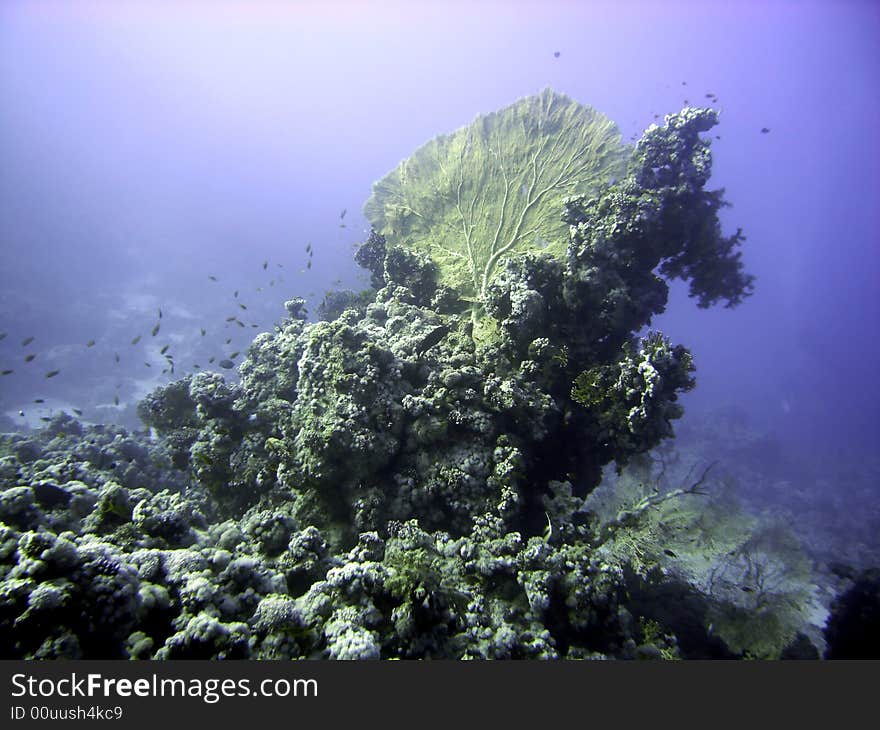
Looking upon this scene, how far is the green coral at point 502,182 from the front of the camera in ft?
31.1

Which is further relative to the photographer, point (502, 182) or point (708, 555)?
point (502, 182)

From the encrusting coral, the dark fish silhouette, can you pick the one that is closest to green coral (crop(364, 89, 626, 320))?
the encrusting coral

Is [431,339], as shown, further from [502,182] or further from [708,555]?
[708,555]

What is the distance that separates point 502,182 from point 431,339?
200 inches

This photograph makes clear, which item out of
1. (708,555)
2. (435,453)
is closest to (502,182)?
(435,453)

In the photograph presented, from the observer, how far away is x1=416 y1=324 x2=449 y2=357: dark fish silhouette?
24.4ft

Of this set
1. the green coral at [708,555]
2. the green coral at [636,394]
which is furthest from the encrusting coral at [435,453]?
the green coral at [708,555]

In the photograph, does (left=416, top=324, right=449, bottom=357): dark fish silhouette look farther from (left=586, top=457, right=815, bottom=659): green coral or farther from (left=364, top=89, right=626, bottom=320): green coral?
(left=586, top=457, right=815, bottom=659): green coral

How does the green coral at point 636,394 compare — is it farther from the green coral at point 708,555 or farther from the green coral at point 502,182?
the green coral at point 502,182

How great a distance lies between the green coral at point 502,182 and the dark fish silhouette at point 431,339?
1.46 metres

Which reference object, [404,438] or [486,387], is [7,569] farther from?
[486,387]

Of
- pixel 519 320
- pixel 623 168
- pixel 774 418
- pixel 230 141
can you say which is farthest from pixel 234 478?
pixel 230 141

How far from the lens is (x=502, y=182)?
10125 millimetres

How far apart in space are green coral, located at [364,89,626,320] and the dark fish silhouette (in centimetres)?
146
